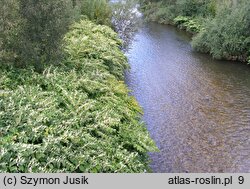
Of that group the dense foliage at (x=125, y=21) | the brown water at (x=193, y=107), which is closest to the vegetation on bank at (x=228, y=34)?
the brown water at (x=193, y=107)

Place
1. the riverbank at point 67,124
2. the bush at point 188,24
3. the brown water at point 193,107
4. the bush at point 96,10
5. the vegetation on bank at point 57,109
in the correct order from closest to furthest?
the riverbank at point 67,124 → the vegetation on bank at point 57,109 → the brown water at point 193,107 → the bush at point 96,10 → the bush at point 188,24

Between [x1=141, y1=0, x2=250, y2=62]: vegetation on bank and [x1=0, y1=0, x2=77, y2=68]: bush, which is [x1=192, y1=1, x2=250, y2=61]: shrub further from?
[x1=0, y1=0, x2=77, y2=68]: bush

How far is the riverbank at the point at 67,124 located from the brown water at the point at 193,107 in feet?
6.13

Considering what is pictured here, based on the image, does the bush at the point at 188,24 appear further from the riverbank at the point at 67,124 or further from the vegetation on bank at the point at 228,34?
the riverbank at the point at 67,124

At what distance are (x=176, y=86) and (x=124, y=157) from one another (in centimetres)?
1022

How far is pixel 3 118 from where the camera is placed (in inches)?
233

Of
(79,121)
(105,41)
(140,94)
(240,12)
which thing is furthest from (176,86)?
(79,121)

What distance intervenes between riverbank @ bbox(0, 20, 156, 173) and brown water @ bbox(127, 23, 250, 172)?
187 centimetres

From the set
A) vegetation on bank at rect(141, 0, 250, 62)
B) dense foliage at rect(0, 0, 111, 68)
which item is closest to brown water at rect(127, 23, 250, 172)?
vegetation on bank at rect(141, 0, 250, 62)

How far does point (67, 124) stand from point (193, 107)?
8.12 meters

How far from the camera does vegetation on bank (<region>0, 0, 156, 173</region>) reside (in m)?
5.46

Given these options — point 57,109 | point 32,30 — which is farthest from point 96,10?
point 57,109

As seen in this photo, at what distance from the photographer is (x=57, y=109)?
22.8 ft

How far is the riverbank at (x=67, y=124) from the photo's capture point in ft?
17.4
